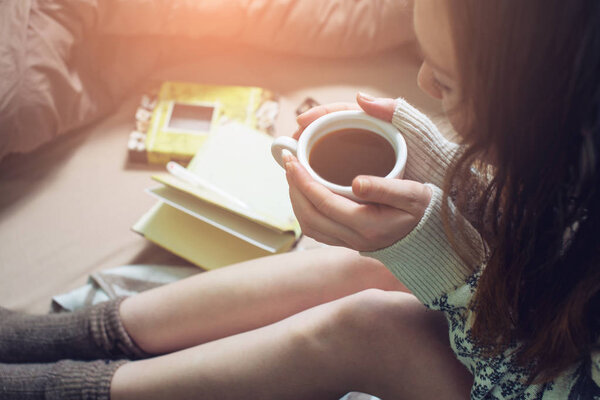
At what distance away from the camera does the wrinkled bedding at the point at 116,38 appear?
2.92ft

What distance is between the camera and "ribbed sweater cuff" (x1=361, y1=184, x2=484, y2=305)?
52cm

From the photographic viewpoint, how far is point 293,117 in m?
1.07

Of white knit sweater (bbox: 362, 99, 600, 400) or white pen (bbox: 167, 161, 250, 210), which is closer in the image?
white knit sweater (bbox: 362, 99, 600, 400)

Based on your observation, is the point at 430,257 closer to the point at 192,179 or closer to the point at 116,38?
the point at 192,179

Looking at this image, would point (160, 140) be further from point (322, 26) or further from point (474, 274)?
point (474, 274)

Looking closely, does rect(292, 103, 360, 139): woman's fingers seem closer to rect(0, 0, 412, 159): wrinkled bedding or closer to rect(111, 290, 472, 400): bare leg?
rect(111, 290, 472, 400): bare leg

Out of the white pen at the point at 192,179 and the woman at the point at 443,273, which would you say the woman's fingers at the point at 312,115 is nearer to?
the woman at the point at 443,273

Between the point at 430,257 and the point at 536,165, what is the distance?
17cm

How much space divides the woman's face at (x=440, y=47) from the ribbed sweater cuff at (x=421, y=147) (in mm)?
82

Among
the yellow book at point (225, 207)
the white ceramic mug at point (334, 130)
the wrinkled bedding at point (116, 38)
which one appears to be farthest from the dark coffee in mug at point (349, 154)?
the wrinkled bedding at point (116, 38)

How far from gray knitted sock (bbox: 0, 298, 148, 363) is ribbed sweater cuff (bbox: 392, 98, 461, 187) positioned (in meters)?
0.49

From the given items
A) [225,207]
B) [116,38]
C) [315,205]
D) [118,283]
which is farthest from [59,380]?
[116,38]

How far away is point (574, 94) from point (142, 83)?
98 centimetres

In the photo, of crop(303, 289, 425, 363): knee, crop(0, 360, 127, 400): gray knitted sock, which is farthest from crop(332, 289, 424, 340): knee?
crop(0, 360, 127, 400): gray knitted sock
